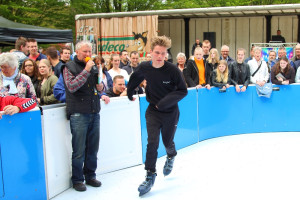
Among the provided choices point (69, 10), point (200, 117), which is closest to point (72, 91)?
point (200, 117)

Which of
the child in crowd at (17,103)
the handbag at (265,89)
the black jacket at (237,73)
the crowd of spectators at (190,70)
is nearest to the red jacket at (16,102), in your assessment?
the child in crowd at (17,103)

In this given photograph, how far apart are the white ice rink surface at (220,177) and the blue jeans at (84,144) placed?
227mm

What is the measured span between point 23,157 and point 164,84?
6.05 feet

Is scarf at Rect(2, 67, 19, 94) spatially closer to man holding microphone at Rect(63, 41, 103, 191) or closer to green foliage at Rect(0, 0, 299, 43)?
man holding microphone at Rect(63, 41, 103, 191)

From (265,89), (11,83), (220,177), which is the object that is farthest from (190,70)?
(11,83)

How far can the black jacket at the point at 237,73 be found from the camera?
830cm

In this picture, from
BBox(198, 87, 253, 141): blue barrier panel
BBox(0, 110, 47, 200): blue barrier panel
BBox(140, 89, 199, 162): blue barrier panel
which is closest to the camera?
BBox(0, 110, 47, 200): blue barrier panel

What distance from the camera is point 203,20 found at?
51.7ft

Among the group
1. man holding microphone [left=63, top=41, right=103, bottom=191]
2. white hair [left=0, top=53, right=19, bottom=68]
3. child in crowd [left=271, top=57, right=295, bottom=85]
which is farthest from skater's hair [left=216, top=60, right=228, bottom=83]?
white hair [left=0, top=53, right=19, bottom=68]

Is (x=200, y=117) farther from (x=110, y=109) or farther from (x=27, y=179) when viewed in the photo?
(x=27, y=179)

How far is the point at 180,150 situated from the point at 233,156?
100 centimetres

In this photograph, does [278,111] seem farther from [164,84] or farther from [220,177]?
[164,84]

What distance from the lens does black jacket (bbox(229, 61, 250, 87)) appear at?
327 inches

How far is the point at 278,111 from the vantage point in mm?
8484
